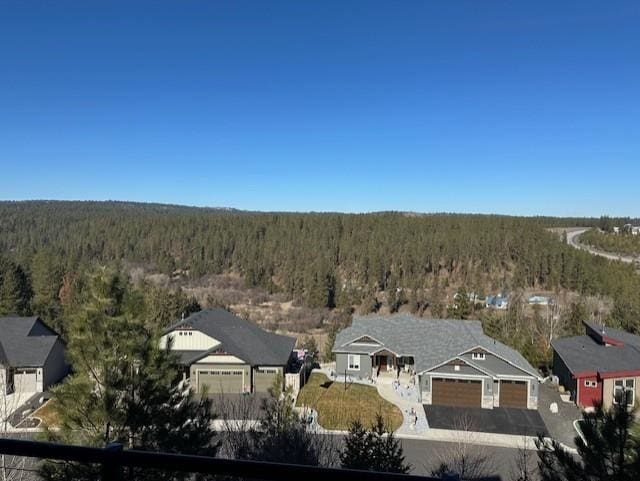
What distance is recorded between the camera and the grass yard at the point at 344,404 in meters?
21.8

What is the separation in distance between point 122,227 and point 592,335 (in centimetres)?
9308

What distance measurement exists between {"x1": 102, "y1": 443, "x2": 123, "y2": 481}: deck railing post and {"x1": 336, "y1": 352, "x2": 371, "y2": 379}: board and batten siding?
95.1ft

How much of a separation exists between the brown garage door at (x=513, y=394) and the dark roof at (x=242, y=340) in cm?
1161

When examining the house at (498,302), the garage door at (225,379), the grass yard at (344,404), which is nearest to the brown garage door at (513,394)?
the grass yard at (344,404)

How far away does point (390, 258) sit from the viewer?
7712 cm

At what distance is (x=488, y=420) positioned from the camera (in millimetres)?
22672

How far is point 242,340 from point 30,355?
1192cm

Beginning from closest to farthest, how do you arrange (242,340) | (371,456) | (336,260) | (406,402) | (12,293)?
(371,456)
(406,402)
(242,340)
(12,293)
(336,260)

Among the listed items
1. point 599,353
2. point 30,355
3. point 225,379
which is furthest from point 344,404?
point 30,355

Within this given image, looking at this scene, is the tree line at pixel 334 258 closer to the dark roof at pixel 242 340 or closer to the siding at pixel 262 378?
the dark roof at pixel 242 340

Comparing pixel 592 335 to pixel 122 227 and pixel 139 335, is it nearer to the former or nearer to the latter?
pixel 139 335

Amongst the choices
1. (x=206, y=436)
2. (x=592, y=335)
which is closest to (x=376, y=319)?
(x=592, y=335)

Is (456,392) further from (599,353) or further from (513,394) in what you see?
(599,353)

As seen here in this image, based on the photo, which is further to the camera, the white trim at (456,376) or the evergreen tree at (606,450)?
Result: the white trim at (456,376)
